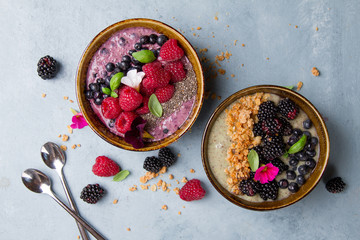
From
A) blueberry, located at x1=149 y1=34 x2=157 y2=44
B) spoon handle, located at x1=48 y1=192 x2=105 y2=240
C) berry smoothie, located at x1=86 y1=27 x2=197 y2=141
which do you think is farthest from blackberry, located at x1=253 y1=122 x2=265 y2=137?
spoon handle, located at x1=48 y1=192 x2=105 y2=240

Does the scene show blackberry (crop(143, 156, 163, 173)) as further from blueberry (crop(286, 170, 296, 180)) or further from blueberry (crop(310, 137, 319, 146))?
blueberry (crop(310, 137, 319, 146))

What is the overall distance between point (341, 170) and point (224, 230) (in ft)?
2.60

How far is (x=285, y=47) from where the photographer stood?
6.20 feet

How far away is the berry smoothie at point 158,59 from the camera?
1.72 meters

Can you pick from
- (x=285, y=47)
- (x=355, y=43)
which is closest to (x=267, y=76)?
(x=285, y=47)

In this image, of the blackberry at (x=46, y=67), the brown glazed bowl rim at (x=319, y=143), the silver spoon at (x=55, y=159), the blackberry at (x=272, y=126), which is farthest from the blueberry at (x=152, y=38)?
the silver spoon at (x=55, y=159)

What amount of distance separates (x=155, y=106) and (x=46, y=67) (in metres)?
0.72

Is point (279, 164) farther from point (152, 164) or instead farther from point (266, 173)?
point (152, 164)

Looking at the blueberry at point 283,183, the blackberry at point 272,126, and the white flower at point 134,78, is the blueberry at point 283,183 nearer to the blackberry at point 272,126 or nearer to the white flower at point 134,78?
the blackberry at point 272,126

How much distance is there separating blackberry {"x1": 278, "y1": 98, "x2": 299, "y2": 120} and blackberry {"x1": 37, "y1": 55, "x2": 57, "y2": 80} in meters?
1.32

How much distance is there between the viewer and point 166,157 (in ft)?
6.00

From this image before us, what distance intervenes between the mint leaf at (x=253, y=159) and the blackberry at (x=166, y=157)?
0.46m

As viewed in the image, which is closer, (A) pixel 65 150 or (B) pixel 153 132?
(B) pixel 153 132

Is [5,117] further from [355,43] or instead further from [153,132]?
[355,43]
